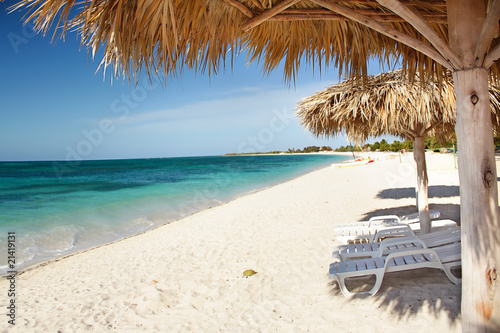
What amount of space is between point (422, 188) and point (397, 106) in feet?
4.00

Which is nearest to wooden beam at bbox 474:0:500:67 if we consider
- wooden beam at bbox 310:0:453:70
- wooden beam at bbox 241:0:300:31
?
wooden beam at bbox 310:0:453:70

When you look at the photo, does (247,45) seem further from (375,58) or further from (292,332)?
(292,332)

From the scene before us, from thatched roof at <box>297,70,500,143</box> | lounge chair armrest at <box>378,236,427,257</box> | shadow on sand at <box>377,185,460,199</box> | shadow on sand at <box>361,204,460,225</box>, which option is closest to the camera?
lounge chair armrest at <box>378,236,427,257</box>

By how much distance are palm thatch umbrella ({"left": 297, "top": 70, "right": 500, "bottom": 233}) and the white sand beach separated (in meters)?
1.88

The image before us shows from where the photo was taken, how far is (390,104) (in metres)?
3.87

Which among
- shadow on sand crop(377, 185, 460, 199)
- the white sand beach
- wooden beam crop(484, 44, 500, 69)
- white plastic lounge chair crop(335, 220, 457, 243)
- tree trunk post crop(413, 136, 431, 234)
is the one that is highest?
wooden beam crop(484, 44, 500, 69)

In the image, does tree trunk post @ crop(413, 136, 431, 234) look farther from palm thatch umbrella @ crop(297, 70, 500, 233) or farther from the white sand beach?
the white sand beach

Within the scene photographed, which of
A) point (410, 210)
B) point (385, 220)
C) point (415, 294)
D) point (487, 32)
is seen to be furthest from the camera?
point (410, 210)

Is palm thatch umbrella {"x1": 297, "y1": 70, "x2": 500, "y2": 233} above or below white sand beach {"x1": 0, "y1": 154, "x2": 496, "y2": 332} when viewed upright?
above

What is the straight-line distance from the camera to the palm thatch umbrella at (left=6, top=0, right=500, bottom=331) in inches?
60.5

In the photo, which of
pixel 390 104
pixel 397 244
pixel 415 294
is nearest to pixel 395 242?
pixel 397 244

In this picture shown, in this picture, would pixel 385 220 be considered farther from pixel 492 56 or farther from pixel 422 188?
pixel 492 56

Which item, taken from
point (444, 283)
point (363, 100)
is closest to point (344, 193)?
point (363, 100)

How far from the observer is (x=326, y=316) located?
2498mm
